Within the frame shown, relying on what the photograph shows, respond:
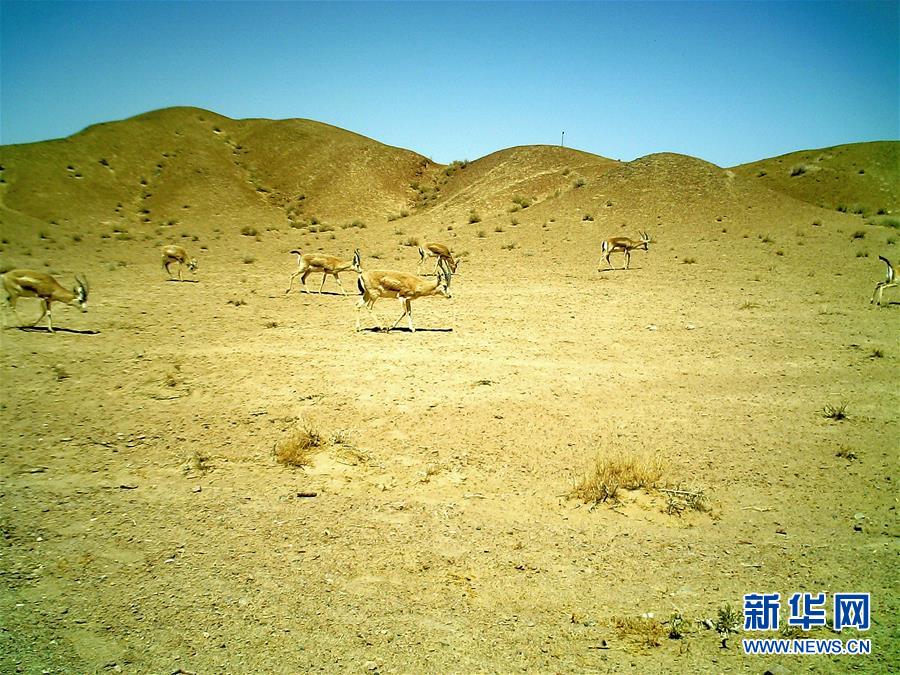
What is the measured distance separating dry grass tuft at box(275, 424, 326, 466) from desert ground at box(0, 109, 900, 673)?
0.19m

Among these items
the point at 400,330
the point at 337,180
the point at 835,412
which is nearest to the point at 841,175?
the point at 337,180

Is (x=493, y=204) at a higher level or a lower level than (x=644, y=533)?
higher

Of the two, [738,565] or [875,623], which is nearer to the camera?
[875,623]

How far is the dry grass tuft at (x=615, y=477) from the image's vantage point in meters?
6.43

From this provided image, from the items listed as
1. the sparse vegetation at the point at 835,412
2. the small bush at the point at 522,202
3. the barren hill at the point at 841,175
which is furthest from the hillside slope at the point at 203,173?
the sparse vegetation at the point at 835,412

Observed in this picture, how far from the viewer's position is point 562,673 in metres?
3.92

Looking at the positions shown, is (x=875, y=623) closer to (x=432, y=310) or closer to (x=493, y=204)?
(x=432, y=310)

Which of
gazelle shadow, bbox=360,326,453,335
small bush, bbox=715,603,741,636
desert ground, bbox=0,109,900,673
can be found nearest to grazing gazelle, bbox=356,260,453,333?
gazelle shadow, bbox=360,326,453,335

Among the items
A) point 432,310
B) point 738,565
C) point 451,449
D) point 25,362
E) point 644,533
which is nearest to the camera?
point 738,565

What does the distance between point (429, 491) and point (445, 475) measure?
44cm

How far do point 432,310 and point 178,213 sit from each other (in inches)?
1293

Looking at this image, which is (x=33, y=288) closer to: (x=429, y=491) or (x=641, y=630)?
(x=429, y=491)

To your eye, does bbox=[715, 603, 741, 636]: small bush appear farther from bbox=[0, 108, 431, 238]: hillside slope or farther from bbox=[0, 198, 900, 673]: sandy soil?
bbox=[0, 108, 431, 238]: hillside slope

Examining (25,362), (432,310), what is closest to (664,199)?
(432,310)
